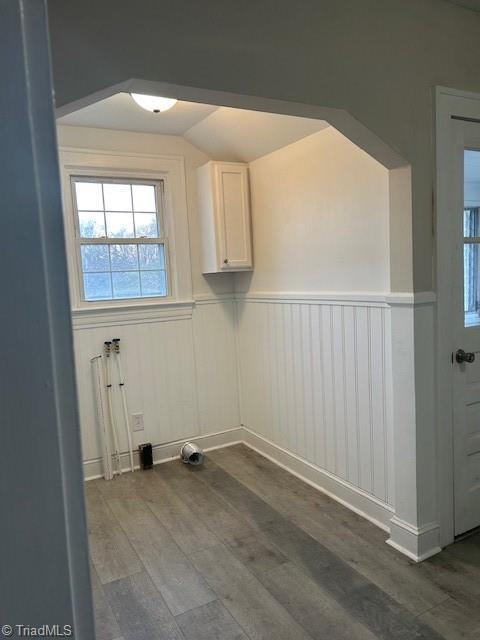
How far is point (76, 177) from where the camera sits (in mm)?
3100

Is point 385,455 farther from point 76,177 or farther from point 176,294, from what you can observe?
point 76,177

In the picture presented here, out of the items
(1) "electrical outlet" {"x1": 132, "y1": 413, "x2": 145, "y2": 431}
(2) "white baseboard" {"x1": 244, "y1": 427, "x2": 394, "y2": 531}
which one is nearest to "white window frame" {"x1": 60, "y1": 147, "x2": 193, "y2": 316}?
(1) "electrical outlet" {"x1": 132, "y1": 413, "x2": 145, "y2": 431}

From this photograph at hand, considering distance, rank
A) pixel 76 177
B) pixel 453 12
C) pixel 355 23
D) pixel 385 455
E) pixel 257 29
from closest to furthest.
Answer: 1. pixel 257 29
2. pixel 355 23
3. pixel 453 12
4. pixel 385 455
5. pixel 76 177

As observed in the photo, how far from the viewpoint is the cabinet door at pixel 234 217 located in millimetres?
3316

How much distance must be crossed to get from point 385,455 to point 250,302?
1.60 m

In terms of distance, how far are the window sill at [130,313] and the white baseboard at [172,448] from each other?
39.5 inches

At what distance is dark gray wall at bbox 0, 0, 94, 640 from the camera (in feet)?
1.12

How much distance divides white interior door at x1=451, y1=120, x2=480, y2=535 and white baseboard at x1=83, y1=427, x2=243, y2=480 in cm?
193

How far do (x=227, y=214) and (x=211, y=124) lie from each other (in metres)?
0.64

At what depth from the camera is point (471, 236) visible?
2.23 m

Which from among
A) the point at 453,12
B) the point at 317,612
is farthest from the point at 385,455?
the point at 453,12

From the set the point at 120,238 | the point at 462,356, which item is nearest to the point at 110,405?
the point at 120,238

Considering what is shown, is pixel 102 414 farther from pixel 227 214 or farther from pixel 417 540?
pixel 417 540

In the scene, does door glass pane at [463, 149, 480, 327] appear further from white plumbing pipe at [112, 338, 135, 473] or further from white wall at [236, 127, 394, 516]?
white plumbing pipe at [112, 338, 135, 473]
